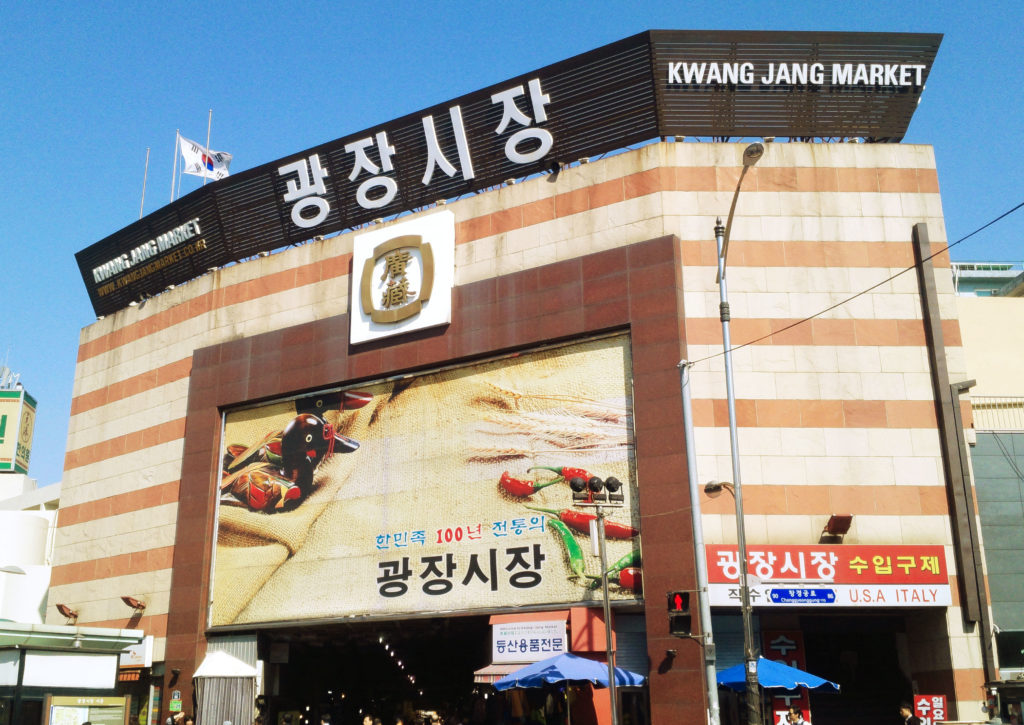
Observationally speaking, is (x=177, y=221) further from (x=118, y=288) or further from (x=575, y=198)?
(x=575, y=198)

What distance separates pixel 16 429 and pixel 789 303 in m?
62.8

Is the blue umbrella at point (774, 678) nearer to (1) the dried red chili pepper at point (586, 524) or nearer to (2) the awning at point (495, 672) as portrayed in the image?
(1) the dried red chili pepper at point (586, 524)

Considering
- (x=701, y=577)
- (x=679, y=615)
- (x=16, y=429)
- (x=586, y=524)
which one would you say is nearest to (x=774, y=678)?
(x=701, y=577)

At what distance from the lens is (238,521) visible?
34.4 metres

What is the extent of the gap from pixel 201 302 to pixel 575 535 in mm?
18928

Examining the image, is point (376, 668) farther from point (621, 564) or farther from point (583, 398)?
point (583, 398)

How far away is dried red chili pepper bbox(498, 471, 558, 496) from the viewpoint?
28938 millimetres

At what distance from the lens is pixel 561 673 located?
24.2m

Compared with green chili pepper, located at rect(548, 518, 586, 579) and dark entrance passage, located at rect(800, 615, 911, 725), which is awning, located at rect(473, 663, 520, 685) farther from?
dark entrance passage, located at rect(800, 615, 911, 725)

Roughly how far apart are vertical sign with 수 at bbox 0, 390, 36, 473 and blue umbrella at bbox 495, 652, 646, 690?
5869cm

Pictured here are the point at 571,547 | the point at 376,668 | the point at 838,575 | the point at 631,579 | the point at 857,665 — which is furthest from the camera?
the point at 376,668

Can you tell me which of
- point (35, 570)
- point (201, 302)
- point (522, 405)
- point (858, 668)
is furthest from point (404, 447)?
point (35, 570)

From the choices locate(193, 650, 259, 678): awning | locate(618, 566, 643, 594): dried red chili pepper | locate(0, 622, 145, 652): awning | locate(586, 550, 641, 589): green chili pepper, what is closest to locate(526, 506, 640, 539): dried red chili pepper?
locate(586, 550, 641, 589): green chili pepper

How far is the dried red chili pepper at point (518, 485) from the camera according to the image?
28938 millimetres
